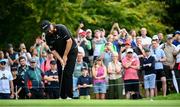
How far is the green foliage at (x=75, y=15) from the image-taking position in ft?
98.5

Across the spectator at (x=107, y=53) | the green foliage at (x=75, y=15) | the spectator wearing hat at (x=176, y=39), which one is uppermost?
the green foliage at (x=75, y=15)

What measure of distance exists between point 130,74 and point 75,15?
7579 millimetres

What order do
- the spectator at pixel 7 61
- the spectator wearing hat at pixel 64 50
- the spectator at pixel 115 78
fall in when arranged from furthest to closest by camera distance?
the spectator at pixel 7 61, the spectator at pixel 115 78, the spectator wearing hat at pixel 64 50

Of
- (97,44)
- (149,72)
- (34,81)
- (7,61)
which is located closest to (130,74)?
(149,72)

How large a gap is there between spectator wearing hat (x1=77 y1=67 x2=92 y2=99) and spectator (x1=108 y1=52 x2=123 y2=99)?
2.24ft

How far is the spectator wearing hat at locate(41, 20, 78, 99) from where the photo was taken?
18422mm

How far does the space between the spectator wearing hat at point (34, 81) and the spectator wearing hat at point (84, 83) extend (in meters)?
1.16

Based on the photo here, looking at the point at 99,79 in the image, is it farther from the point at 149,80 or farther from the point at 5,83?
the point at 5,83

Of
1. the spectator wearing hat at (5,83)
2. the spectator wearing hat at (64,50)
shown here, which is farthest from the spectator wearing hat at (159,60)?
the spectator wearing hat at (64,50)

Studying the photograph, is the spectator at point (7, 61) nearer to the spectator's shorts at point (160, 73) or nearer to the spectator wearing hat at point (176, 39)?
the spectator's shorts at point (160, 73)

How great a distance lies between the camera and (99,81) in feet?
79.4

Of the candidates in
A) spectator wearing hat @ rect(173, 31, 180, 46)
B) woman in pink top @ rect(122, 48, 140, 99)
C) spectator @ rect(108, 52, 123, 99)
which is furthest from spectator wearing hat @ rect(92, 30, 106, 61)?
spectator wearing hat @ rect(173, 31, 180, 46)

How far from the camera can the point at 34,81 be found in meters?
24.2

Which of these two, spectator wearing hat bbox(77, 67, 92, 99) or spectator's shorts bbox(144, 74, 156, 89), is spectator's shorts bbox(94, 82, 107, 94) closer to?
→ spectator wearing hat bbox(77, 67, 92, 99)
